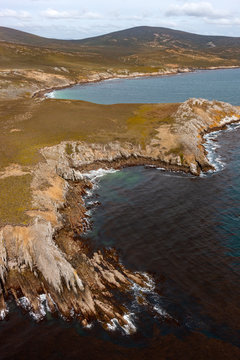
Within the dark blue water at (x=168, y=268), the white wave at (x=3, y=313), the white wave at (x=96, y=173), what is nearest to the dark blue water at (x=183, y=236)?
the dark blue water at (x=168, y=268)

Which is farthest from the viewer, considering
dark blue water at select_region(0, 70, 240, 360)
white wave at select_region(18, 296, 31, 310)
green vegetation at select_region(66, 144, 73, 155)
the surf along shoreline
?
green vegetation at select_region(66, 144, 73, 155)

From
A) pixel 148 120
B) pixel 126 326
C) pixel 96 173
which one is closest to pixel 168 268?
pixel 126 326

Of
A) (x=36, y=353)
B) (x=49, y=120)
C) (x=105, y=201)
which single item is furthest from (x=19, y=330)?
(x=49, y=120)

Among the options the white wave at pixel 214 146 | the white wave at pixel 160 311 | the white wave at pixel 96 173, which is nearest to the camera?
the white wave at pixel 160 311

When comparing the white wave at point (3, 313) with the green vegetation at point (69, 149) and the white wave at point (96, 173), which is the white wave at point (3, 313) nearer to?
the white wave at point (96, 173)

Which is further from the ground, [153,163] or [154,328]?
[153,163]

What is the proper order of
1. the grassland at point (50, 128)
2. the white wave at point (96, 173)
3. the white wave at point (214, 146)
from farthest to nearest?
1. the white wave at point (214, 146)
2. the white wave at point (96, 173)
3. the grassland at point (50, 128)

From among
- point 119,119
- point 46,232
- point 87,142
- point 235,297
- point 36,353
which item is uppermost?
point 119,119

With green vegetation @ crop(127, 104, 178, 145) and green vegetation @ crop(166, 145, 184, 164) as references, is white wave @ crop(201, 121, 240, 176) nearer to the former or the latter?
green vegetation @ crop(166, 145, 184, 164)

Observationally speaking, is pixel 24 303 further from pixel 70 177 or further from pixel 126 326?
pixel 70 177

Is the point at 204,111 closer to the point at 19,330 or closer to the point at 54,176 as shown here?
the point at 54,176

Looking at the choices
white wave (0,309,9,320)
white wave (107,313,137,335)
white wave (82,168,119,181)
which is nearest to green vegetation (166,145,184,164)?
white wave (82,168,119,181)
